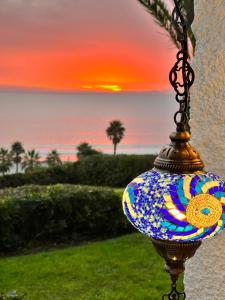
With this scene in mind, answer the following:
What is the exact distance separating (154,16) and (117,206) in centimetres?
320

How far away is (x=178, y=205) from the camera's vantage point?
4.63ft

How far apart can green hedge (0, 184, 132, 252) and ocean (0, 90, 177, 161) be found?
69.5ft

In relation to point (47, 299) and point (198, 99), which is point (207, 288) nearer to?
point (198, 99)

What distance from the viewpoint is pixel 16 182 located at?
12062 millimetres

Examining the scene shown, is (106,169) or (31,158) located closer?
(106,169)

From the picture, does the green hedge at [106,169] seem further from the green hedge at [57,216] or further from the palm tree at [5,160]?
the palm tree at [5,160]

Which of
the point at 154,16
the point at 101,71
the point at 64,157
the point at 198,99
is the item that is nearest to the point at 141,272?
the point at 198,99

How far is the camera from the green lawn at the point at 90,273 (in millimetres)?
4844

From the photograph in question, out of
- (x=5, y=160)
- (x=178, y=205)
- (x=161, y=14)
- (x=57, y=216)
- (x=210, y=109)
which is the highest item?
(x=161, y=14)

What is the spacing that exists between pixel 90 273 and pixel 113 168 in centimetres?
790

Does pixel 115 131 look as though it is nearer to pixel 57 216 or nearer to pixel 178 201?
pixel 57 216

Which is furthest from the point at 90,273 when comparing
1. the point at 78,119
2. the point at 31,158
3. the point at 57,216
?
the point at 78,119

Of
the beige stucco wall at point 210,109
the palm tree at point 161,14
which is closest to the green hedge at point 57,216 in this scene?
the palm tree at point 161,14

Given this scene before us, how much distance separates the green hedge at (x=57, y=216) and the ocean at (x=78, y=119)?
21.2 metres
